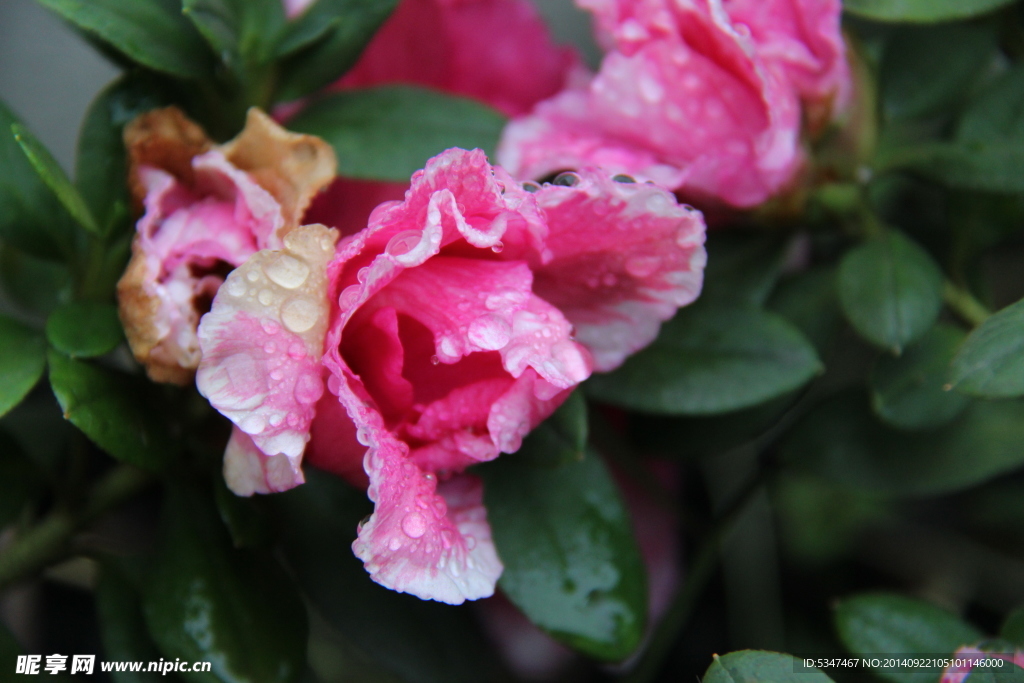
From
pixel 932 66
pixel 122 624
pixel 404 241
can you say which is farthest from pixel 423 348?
pixel 932 66

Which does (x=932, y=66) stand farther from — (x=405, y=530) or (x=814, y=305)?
(x=405, y=530)

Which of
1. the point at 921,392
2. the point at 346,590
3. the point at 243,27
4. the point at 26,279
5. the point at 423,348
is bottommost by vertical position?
the point at 346,590

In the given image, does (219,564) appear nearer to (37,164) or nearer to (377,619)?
(377,619)

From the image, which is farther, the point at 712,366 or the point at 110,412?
the point at 712,366

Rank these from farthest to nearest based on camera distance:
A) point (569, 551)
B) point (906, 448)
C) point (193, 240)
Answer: point (906, 448) < point (569, 551) < point (193, 240)

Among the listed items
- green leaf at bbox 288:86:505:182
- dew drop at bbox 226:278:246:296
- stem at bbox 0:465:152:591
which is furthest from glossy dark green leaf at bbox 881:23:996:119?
stem at bbox 0:465:152:591

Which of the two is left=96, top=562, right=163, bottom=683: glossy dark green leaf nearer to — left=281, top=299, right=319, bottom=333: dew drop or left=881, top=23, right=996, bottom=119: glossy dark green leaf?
left=281, top=299, right=319, bottom=333: dew drop

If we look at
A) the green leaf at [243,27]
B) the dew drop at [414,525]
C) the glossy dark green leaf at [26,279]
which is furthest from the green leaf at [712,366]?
the glossy dark green leaf at [26,279]
